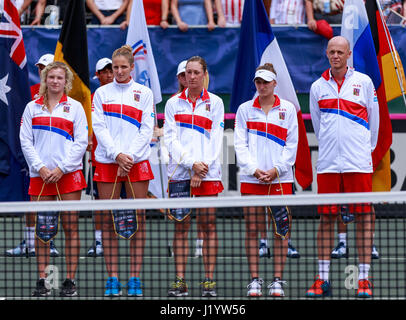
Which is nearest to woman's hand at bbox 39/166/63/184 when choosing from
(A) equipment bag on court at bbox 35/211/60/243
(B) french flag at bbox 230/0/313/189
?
(A) equipment bag on court at bbox 35/211/60/243

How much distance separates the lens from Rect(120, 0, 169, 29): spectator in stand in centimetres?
1239

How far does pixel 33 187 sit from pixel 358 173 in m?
3.07

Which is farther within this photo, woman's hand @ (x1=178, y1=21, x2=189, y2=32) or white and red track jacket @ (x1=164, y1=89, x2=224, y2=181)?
woman's hand @ (x1=178, y1=21, x2=189, y2=32)

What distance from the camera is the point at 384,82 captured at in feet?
30.7

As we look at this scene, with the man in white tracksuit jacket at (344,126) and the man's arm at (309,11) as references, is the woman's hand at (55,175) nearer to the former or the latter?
the man in white tracksuit jacket at (344,126)

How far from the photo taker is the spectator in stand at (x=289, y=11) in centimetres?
1264

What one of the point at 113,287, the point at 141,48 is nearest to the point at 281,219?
the point at 113,287

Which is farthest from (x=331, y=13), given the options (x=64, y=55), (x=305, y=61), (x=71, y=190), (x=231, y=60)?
(x=71, y=190)

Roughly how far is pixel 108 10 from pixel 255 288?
7033mm

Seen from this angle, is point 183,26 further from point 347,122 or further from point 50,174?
point 50,174

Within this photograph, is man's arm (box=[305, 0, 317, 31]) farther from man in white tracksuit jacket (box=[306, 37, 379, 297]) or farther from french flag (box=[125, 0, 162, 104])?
man in white tracksuit jacket (box=[306, 37, 379, 297])

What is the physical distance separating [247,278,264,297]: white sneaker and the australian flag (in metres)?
3.36

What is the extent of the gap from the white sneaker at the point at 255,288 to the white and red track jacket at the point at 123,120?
→ 1636mm

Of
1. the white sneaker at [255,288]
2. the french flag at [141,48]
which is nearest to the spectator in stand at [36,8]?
the french flag at [141,48]
